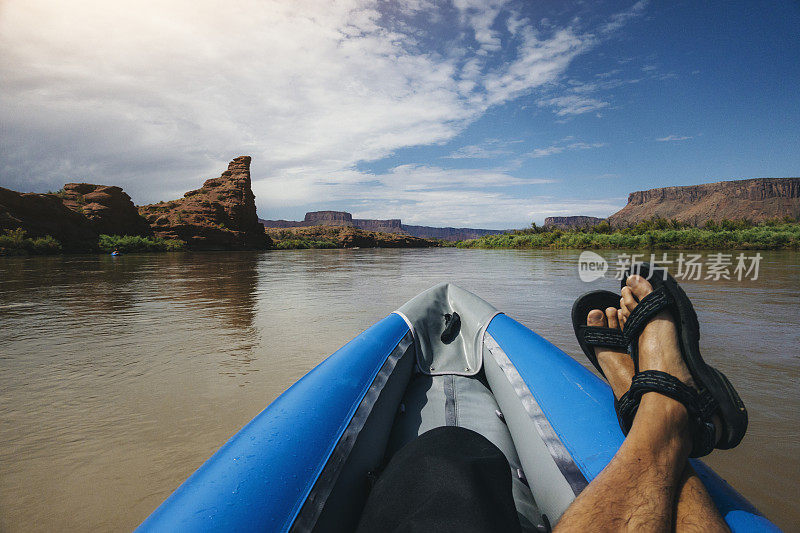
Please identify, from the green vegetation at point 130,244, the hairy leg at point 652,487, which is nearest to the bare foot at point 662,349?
the hairy leg at point 652,487

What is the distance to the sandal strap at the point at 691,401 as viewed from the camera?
3.14ft

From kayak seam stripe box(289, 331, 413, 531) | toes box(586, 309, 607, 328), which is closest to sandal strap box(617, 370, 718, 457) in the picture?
toes box(586, 309, 607, 328)

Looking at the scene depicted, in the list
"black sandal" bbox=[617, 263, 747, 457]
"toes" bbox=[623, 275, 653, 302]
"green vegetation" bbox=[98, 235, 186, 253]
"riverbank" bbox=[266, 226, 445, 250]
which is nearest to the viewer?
"black sandal" bbox=[617, 263, 747, 457]

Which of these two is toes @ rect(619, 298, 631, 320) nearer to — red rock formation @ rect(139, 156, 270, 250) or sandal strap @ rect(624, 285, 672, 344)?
sandal strap @ rect(624, 285, 672, 344)

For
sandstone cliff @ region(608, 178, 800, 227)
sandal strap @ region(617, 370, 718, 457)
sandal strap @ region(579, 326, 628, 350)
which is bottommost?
sandal strap @ region(617, 370, 718, 457)

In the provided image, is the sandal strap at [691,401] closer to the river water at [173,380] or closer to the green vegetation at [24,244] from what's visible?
the river water at [173,380]

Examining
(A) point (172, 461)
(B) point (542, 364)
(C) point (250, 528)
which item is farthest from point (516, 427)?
(A) point (172, 461)

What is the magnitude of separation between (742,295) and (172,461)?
8139 mm

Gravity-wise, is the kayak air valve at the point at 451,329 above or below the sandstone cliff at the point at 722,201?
below

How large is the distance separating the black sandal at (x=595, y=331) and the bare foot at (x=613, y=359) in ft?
0.07

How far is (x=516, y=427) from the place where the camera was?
1395 millimetres

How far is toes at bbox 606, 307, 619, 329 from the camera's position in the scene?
1441mm

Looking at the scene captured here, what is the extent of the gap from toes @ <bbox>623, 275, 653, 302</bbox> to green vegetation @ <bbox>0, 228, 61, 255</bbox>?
2780 centimetres

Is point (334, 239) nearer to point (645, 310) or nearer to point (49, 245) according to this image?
point (49, 245)
